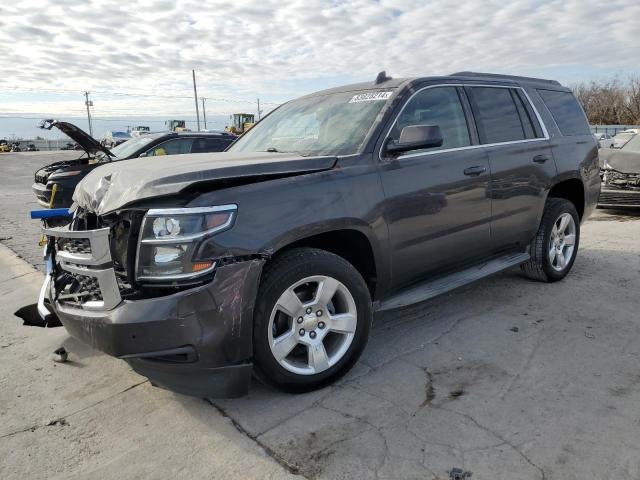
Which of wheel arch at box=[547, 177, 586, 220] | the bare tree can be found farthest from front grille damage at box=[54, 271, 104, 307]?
the bare tree

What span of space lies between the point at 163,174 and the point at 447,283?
2224 millimetres

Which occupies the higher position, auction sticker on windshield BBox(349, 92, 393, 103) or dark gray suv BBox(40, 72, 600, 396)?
auction sticker on windshield BBox(349, 92, 393, 103)

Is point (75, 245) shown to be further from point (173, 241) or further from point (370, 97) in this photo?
point (370, 97)

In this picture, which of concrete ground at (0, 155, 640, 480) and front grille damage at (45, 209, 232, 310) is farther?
front grille damage at (45, 209, 232, 310)

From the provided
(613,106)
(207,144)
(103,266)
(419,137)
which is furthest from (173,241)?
(613,106)

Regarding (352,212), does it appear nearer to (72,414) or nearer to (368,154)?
(368,154)

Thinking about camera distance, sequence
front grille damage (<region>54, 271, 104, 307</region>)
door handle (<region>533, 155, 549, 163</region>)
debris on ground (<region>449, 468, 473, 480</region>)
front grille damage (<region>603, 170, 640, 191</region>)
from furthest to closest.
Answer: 1. front grille damage (<region>603, 170, 640, 191</region>)
2. door handle (<region>533, 155, 549, 163</region>)
3. front grille damage (<region>54, 271, 104, 307</region>)
4. debris on ground (<region>449, 468, 473, 480</region>)

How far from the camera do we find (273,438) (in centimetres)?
268

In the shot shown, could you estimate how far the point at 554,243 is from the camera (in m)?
5.18

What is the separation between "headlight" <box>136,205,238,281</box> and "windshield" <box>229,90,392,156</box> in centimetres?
117

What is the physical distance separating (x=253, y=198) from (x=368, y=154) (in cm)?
96

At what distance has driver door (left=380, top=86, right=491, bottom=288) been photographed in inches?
138

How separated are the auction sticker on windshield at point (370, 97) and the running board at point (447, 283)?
1.37m

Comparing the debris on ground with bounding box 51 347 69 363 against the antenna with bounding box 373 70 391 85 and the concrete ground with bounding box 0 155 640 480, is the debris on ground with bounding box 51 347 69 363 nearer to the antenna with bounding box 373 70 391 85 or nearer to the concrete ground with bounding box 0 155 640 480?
the concrete ground with bounding box 0 155 640 480
